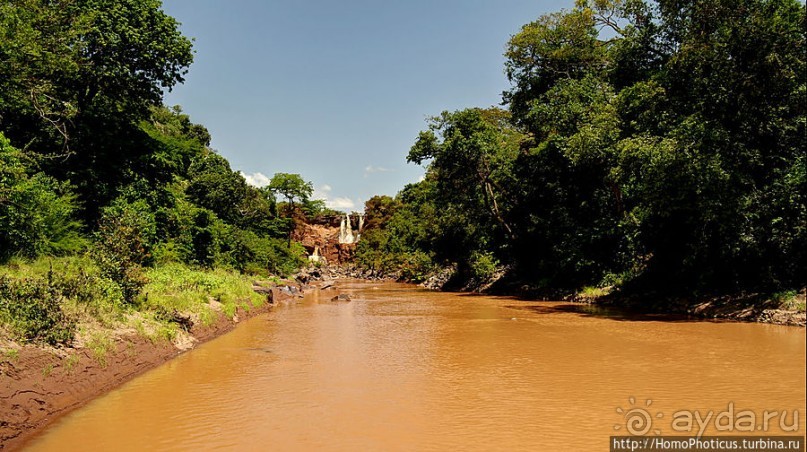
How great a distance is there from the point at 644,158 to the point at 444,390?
41.9 feet

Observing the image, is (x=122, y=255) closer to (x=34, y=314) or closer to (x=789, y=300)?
(x=34, y=314)

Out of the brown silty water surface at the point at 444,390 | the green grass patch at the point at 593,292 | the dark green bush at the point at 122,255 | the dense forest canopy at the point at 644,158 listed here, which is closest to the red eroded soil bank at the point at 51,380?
the brown silty water surface at the point at 444,390

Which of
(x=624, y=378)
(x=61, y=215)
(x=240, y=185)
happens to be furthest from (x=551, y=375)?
(x=240, y=185)

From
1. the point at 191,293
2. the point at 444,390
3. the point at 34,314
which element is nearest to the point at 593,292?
the point at 444,390

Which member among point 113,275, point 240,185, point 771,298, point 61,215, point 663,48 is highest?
→ point 663,48

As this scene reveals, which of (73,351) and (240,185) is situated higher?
(240,185)

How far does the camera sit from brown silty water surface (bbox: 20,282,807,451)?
241 inches

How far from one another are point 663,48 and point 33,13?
82.7 feet

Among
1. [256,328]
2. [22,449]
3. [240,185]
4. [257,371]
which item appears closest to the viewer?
[22,449]

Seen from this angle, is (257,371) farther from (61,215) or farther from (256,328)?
(61,215)

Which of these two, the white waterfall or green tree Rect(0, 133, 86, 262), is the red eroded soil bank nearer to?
green tree Rect(0, 133, 86, 262)

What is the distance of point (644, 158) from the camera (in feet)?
55.5

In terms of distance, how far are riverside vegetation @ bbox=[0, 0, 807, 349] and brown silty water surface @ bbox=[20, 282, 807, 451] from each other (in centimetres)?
228

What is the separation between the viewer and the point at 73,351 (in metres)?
8.16
